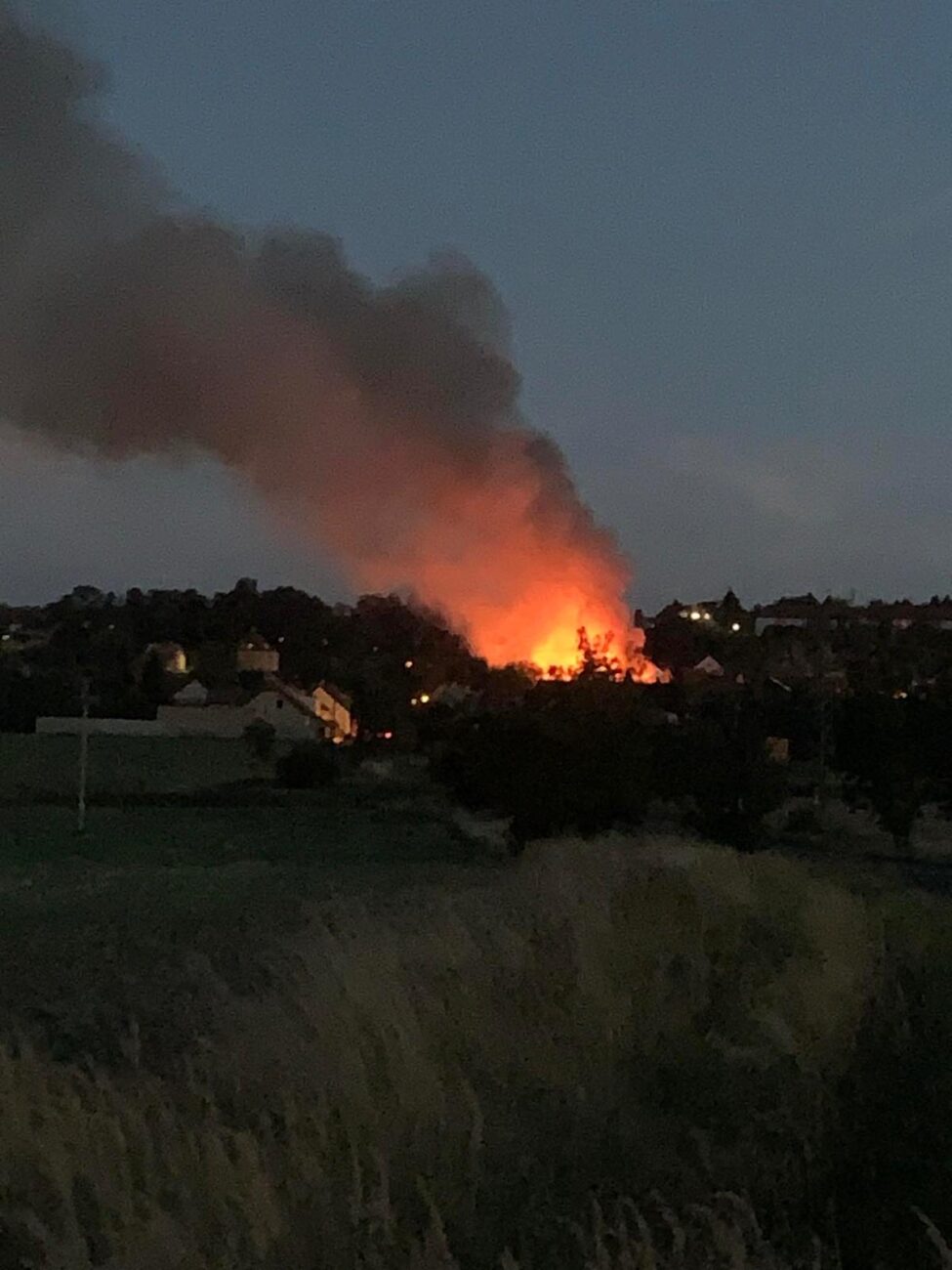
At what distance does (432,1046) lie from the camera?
840 centimetres

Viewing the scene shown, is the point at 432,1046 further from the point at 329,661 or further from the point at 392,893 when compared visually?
the point at 329,661

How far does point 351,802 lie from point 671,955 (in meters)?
40.3

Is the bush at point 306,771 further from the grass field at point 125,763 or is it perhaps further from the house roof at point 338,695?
the house roof at point 338,695

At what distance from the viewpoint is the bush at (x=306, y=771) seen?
180 feet

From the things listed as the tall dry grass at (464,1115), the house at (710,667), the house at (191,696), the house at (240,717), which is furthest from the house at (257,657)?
the tall dry grass at (464,1115)

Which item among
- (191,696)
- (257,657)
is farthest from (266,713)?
(257,657)

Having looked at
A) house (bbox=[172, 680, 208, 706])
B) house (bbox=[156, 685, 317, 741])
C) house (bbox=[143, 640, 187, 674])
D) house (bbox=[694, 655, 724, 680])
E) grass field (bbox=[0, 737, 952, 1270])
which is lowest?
grass field (bbox=[0, 737, 952, 1270])

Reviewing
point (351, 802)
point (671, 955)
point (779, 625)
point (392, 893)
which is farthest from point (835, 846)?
point (779, 625)

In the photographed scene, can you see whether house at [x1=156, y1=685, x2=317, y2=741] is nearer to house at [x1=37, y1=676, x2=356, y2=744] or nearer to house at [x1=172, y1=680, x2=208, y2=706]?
house at [x1=37, y1=676, x2=356, y2=744]

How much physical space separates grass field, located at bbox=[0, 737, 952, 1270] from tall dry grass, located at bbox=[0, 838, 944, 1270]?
0.8 inches

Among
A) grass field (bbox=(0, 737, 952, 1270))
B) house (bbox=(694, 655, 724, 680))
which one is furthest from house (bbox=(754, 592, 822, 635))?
grass field (bbox=(0, 737, 952, 1270))

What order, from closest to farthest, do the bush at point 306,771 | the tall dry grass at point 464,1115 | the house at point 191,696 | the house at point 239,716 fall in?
the tall dry grass at point 464,1115 < the bush at point 306,771 < the house at point 239,716 < the house at point 191,696

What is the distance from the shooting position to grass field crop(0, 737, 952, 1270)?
5840mm

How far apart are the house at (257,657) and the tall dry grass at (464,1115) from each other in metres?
88.3
